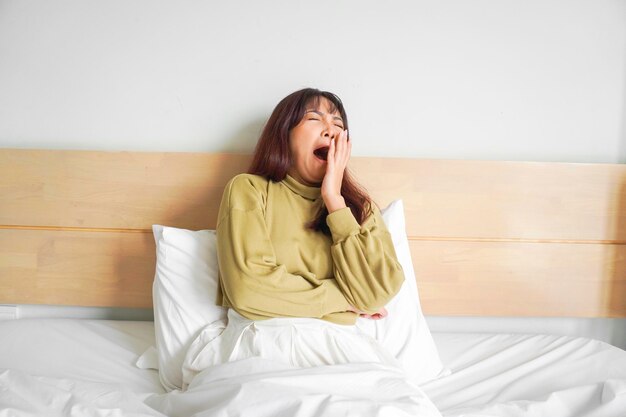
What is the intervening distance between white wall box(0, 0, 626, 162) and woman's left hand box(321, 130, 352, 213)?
1.17 ft

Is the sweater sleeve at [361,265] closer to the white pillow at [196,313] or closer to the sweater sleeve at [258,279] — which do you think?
the sweater sleeve at [258,279]

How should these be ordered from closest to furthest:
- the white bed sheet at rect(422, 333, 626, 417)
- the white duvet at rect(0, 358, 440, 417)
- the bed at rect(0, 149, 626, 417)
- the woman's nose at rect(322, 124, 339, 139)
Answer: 1. the white duvet at rect(0, 358, 440, 417)
2. the white bed sheet at rect(422, 333, 626, 417)
3. the woman's nose at rect(322, 124, 339, 139)
4. the bed at rect(0, 149, 626, 417)

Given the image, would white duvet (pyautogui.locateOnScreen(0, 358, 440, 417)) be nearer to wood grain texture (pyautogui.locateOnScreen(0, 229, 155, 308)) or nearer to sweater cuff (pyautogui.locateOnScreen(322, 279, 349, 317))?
sweater cuff (pyautogui.locateOnScreen(322, 279, 349, 317))

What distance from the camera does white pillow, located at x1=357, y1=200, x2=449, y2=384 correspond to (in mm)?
1444

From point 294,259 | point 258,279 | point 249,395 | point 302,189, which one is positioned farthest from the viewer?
point 302,189

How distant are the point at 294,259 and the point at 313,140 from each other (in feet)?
1.18

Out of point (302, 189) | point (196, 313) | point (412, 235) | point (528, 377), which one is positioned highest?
point (302, 189)

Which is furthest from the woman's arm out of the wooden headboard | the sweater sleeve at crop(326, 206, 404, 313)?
the wooden headboard

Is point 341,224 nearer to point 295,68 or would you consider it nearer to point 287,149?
point 287,149

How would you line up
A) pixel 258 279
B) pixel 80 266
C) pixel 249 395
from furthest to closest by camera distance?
pixel 80 266, pixel 258 279, pixel 249 395

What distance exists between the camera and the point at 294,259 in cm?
139

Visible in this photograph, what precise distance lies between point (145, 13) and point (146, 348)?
1148 mm

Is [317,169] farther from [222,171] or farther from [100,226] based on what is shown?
[100,226]

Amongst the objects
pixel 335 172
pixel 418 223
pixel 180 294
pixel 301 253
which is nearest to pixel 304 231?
pixel 301 253
